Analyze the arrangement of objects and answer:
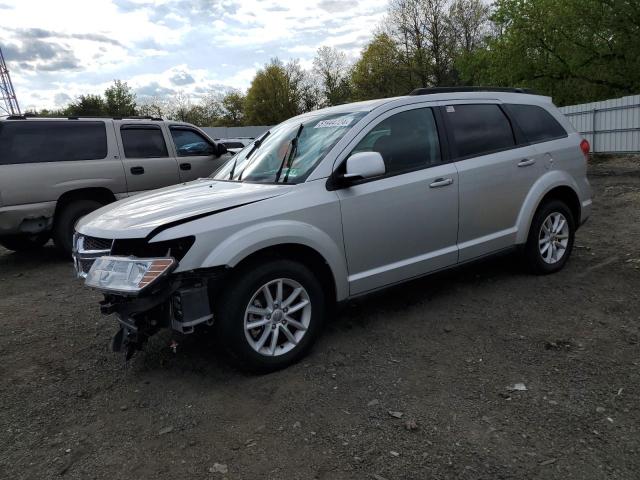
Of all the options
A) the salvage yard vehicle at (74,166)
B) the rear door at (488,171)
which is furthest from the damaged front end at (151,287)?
the salvage yard vehicle at (74,166)

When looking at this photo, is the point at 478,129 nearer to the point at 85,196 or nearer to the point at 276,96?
the point at 85,196

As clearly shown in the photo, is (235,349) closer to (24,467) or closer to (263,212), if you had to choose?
(263,212)

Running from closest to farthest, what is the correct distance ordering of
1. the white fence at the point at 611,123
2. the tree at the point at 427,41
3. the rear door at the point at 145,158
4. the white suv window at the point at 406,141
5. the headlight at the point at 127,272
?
the headlight at the point at 127,272
the white suv window at the point at 406,141
the rear door at the point at 145,158
the white fence at the point at 611,123
the tree at the point at 427,41

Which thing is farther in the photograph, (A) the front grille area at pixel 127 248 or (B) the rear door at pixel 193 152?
(B) the rear door at pixel 193 152

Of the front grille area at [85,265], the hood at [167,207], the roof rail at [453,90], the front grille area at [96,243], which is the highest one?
the roof rail at [453,90]

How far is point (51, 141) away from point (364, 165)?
5.42m

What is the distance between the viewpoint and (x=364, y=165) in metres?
3.49

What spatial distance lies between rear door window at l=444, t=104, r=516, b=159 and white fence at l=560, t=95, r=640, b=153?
43.9 ft

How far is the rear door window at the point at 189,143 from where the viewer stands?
841 centimetres

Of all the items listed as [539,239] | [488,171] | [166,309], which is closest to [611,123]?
[539,239]

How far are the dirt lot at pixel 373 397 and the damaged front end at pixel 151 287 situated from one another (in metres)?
0.52

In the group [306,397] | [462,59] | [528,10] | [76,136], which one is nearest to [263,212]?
[306,397]

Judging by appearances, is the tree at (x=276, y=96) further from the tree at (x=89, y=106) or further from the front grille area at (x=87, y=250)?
the front grille area at (x=87, y=250)

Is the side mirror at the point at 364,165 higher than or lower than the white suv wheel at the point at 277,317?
higher
